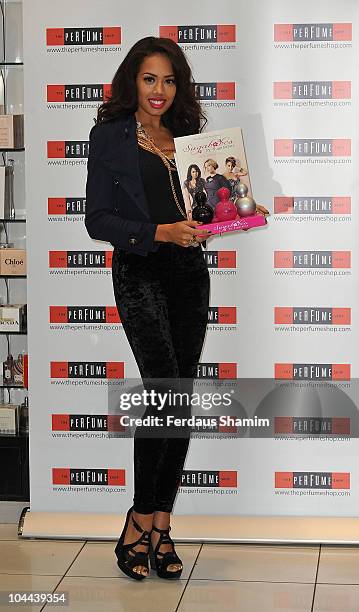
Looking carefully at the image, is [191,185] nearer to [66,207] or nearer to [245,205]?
[245,205]

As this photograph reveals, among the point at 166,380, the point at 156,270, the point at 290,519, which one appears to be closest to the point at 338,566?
the point at 290,519

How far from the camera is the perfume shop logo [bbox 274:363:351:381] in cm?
437

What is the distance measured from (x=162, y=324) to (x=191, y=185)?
0.47m

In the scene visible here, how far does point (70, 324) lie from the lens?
14.5ft

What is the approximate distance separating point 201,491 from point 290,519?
374mm

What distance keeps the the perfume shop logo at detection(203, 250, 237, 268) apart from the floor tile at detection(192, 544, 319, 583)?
1.10m

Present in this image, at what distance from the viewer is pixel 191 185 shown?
3.67 meters

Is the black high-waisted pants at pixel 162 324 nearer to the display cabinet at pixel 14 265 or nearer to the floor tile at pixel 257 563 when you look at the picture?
the floor tile at pixel 257 563

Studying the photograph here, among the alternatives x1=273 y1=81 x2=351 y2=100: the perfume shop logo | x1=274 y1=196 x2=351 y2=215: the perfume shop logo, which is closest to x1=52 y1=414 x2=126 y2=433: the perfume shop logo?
x1=274 y1=196 x2=351 y2=215: the perfume shop logo

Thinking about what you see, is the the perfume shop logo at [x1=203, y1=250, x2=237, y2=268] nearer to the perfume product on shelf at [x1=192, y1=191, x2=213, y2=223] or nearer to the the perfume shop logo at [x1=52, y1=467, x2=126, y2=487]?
the perfume product on shelf at [x1=192, y1=191, x2=213, y2=223]

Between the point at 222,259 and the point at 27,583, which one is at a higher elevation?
the point at 222,259

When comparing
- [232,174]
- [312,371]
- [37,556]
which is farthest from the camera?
[312,371]

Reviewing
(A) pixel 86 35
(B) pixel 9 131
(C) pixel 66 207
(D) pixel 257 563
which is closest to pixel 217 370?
(D) pixel 257 563

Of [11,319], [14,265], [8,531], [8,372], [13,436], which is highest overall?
[14,265]
